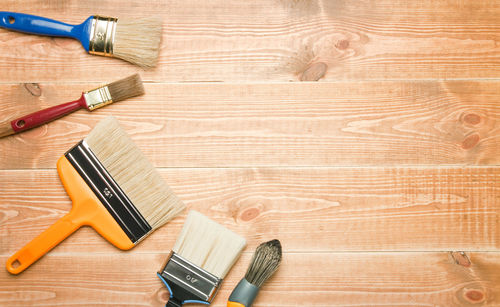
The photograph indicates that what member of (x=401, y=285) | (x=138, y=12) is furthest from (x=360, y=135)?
(x=138, y=12)

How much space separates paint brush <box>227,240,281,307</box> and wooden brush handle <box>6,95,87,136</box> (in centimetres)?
60

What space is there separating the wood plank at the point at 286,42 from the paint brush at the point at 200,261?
411 mm

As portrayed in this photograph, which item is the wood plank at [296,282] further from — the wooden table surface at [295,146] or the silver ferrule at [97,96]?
the silver ferrule at [97,96]

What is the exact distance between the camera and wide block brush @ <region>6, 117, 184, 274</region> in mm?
1100

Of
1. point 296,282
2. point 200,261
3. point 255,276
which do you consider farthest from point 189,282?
point 296,282

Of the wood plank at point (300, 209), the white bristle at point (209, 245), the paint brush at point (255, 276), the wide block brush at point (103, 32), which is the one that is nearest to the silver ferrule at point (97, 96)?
the wide block brush at point (103, 32)

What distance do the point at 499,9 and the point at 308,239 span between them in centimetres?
83

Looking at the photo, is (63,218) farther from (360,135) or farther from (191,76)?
(360,135)

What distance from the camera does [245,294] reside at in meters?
1.07

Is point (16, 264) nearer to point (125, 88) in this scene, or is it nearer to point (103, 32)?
point (125, 88)

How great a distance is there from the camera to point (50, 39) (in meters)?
1.18

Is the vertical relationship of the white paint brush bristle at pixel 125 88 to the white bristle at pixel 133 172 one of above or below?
above

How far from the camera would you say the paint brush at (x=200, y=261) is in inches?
42.5

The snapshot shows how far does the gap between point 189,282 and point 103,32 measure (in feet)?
2.23
